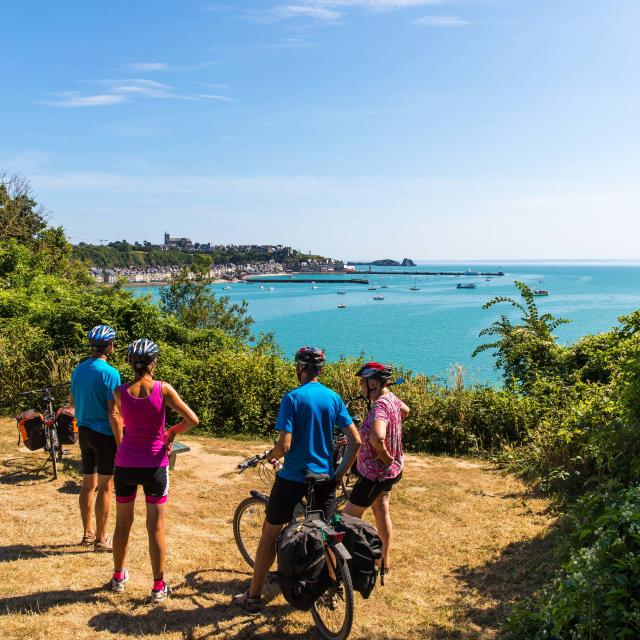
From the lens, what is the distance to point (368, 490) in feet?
16.8

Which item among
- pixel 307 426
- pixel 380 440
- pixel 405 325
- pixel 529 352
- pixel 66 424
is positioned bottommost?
pixel 405 325

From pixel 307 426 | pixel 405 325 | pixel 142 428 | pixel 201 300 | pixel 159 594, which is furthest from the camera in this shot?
pixel 405 325

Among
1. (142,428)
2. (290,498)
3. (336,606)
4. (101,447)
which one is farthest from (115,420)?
(336,606)

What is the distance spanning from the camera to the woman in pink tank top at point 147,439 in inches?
181

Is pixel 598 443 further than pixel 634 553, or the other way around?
pixel 598 443

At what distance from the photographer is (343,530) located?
4.25m

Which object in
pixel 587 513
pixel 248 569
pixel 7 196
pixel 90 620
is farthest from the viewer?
pixel 7 196

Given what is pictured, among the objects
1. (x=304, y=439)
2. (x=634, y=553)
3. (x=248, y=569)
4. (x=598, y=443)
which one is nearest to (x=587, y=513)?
(x=598, y=443)

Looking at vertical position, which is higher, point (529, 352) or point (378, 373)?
point (378, 373)

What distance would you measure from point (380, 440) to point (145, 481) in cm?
192

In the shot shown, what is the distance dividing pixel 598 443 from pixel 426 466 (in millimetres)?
3694

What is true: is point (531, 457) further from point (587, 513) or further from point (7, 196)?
point (7, 196)

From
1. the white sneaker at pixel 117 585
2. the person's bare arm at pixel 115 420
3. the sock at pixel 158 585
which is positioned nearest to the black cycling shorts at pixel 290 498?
the sock at pixel 158 585

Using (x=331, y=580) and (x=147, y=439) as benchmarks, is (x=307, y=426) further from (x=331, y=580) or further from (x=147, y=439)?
(x=147, y=439)
